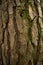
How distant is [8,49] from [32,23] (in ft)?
0.89

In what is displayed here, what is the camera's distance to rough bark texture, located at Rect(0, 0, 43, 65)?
117 cm

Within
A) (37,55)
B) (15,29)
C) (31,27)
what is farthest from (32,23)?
(37,55)

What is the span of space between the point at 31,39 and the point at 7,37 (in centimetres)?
18

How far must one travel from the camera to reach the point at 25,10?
46.5 inches

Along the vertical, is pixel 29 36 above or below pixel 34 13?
below

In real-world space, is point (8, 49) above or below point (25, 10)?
below

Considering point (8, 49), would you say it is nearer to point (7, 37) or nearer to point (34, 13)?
point (7, 37)

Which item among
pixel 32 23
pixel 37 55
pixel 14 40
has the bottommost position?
pixel 37 55

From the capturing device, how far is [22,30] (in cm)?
116

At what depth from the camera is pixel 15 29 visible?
3.84ft

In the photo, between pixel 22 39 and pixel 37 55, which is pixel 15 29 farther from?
pixel 37 55

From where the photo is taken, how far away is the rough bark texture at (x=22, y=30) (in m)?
1.17

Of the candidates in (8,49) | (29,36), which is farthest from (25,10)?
(8,49)

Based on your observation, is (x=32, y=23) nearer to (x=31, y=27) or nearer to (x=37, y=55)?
(x=31, y=27)
